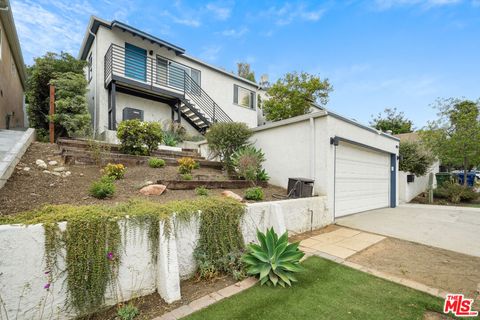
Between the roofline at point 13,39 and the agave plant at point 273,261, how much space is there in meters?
11.4

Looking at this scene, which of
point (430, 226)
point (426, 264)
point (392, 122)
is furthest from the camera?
point (392, 122)

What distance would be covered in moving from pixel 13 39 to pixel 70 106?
15.6 ft

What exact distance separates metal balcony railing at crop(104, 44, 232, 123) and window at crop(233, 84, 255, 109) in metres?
2.49

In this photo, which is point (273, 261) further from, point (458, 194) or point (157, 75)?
point (458, 194)

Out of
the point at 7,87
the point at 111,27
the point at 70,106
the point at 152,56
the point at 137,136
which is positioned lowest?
the point at 137,136

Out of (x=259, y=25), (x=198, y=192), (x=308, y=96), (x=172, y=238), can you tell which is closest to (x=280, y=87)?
(x=308, y=96)

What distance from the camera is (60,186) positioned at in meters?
4.59

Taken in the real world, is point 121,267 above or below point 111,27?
below

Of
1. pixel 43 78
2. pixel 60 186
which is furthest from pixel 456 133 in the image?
pixel 43 78

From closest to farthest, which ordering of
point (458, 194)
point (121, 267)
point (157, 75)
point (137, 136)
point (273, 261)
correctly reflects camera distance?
point (121, 267) → point (273, 261) → point (137, 136) → point (458, 194) → point (157, 75)

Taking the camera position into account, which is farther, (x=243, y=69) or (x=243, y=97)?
(x=243, y=69)

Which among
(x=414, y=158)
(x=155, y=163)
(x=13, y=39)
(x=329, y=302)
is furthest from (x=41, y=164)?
(x=414, y=158)

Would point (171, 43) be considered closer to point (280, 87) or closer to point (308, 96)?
point (280, 87)

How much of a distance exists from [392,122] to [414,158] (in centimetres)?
2053
